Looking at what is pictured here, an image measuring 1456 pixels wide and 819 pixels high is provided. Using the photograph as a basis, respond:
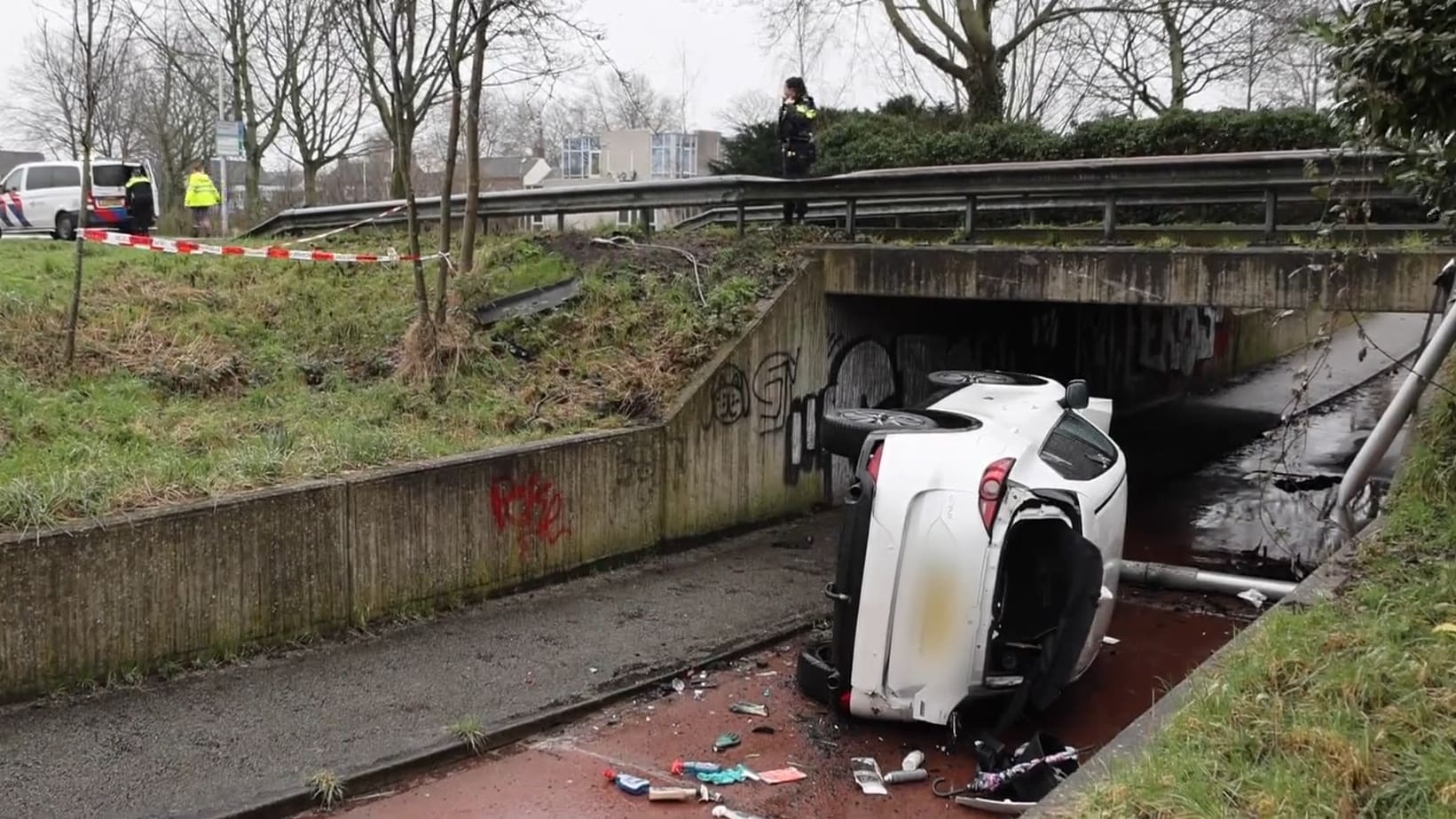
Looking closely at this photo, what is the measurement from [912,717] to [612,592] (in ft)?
11.1

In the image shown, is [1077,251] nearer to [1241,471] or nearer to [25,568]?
[1241,471]

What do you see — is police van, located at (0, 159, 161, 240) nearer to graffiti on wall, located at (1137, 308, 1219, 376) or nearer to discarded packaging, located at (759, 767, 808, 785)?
graffiti on wall, located at (1137, 308, 1219, 376)

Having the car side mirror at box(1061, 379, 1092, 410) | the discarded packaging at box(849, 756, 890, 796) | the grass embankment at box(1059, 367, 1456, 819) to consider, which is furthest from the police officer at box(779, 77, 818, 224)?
the grass embankment at box(1059, 367, 1456, 819)

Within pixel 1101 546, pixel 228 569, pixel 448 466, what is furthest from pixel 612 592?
pixel 1101 546

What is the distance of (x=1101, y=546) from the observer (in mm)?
6738

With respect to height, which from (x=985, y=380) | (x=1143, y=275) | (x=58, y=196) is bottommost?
(x=985, y=380)

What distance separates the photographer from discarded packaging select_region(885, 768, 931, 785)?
232 inches

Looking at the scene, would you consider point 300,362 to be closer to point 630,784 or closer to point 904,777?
point 630,784

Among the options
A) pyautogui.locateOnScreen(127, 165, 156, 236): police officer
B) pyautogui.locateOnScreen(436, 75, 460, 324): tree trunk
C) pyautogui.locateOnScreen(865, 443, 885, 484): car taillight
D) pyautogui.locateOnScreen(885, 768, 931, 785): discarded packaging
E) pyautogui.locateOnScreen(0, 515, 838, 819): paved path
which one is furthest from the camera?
pyautogui.locateOnScreen(127, 165, 156, 236): police officer

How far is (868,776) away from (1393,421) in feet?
11.3

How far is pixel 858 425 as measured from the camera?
666 centimetres

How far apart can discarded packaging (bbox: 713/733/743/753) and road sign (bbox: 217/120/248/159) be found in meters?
25.2

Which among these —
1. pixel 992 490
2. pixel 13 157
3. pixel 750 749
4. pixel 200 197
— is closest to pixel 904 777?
pixel 750 749

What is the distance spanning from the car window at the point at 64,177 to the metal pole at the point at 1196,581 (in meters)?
20.4
